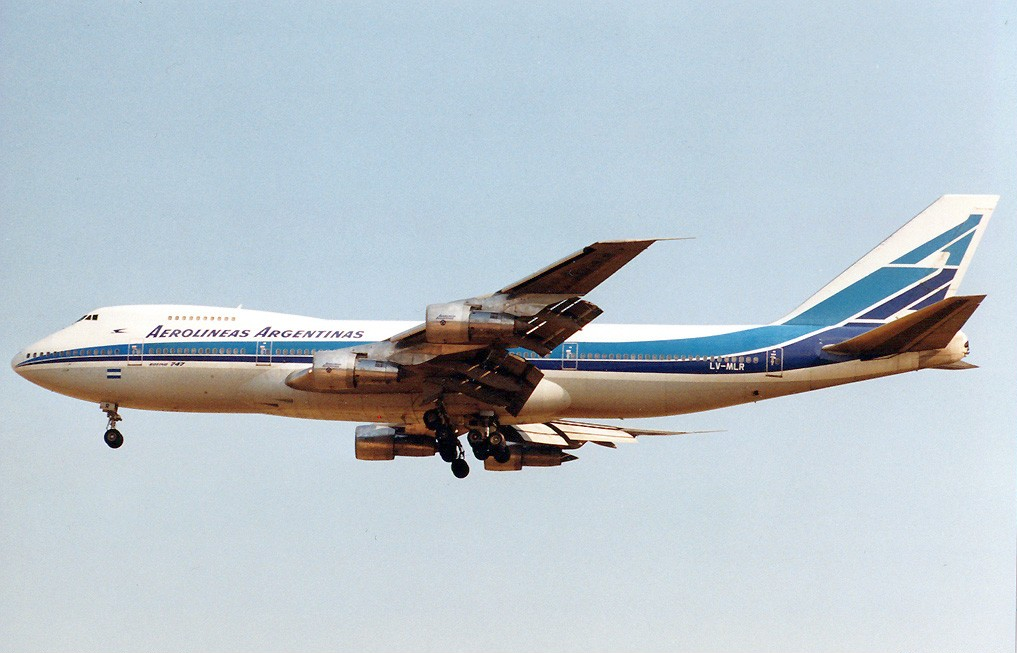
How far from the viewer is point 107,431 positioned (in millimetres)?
39781

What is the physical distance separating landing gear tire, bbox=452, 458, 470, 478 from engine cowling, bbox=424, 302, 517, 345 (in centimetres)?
763

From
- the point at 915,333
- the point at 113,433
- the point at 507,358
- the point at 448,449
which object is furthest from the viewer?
the point at 113,433

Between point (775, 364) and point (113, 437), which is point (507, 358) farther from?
point (113, 437)

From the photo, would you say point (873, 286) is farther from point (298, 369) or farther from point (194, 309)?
point (194, 309)

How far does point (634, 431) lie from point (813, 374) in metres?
8.67

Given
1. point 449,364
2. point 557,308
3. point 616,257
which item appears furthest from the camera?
point 449,364

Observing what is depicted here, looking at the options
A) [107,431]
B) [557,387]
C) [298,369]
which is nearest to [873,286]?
[557,387]

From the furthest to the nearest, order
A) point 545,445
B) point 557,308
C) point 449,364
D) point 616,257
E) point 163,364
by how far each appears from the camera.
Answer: point 545,445
point 163,364
point 449,364
point 557,308
point 616,257

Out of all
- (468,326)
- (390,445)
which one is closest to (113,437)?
(390,445)

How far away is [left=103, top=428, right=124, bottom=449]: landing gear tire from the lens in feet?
130

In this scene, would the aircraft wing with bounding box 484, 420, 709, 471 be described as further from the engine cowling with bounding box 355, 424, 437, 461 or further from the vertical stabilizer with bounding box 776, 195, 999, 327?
the vertical stabilizer with bounding box 776, 195, 999, 327

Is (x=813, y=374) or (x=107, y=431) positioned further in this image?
(x=107, y=431)

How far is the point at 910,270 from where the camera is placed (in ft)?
128

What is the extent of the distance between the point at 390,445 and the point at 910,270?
1785 cm
